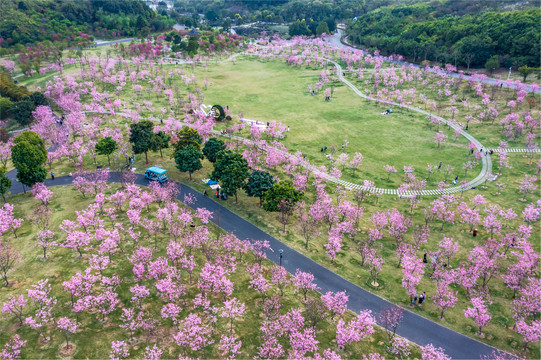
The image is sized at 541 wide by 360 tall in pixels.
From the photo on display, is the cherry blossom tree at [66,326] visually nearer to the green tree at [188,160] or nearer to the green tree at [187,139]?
the green tree at [188,160]

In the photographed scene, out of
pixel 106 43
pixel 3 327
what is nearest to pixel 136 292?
pixel 3 327

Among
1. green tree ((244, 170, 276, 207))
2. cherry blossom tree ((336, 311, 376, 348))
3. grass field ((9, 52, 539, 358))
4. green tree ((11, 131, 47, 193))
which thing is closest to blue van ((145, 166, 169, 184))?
grass field ((9, 52, 539, 358))

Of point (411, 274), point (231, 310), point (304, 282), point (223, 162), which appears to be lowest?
point (231, 310)

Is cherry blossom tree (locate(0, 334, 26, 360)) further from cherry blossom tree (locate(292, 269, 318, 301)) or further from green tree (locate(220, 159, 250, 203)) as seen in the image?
green tree (locate(220, 159, 250, 203))

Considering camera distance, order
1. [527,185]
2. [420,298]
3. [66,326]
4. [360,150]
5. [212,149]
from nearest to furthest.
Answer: [66,326] → [420,298] → [527,185] → [212,149] → [360,150]

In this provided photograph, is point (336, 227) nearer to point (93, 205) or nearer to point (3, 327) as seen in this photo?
point (93, 205)

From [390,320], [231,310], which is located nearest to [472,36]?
[390,320]

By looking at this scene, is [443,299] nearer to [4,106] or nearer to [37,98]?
[37,98]
